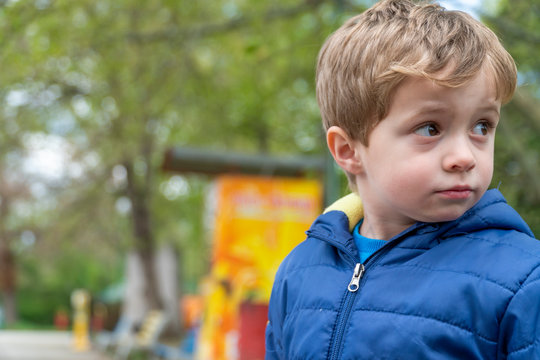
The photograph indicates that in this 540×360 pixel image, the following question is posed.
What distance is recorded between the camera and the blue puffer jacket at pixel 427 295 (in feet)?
4.48

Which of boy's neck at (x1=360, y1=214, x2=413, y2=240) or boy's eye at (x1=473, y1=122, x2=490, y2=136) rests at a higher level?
boy's eye at (x1=473, y1=122, x2=490, y2=136)

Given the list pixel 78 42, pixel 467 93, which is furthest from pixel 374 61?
pixel 78 42

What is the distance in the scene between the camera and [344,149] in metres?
1.69

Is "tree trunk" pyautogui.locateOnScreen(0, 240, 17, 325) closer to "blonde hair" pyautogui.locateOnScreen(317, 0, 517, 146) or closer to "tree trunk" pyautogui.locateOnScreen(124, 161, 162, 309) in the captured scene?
"tree trunk" pyautogui.locateOnScreen(124, 161, 162, 309)

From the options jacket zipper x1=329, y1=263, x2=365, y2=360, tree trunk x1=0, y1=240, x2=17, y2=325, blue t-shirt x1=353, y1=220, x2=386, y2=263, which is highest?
blue t-shirt x1=353, y1=220, x2=386, y2=263

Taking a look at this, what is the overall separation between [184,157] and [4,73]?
3.12m

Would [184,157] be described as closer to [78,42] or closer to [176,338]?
[78,42]

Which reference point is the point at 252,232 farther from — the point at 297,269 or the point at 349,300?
the point at 349,300

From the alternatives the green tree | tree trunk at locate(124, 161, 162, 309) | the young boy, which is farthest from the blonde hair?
tree trunk at locate(124, 161, 162, 309)

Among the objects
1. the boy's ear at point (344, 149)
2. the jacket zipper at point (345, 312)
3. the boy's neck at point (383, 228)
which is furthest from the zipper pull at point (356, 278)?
the boy's ear at point (344, 149)

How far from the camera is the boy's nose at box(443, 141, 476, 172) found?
1423mm

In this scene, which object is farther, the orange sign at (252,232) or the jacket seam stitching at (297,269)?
the orange sign at (252,232)

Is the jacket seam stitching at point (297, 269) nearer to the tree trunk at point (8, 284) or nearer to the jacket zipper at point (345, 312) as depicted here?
the jacket zipper at point (345, 312)

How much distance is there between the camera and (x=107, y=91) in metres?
12.8
